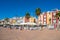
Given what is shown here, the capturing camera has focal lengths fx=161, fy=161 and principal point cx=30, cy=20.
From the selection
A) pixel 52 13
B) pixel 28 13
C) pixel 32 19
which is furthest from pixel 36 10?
pixel 32 19

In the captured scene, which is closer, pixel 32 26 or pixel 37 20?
pixel 32 26

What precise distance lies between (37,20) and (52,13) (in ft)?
48.9

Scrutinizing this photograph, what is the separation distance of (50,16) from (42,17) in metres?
6.23

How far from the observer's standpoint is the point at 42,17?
88.8 m

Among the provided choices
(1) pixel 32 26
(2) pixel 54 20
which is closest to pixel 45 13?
(2) pixel 54 20

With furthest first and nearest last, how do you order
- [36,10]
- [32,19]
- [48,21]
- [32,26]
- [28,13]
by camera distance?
[32,19] → [48,21] → [28,13] → [36,10] → [32,26]

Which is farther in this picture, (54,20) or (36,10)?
(54,20)

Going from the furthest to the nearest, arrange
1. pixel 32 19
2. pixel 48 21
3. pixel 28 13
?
pixel 32 19 → pixel 48 21 → pixel 28 13

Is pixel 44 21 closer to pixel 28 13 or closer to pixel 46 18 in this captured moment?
pixel 46 18

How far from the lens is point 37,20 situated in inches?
3767

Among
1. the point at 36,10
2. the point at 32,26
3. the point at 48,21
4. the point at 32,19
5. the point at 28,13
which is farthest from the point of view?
the point at 32,19

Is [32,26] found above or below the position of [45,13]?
below

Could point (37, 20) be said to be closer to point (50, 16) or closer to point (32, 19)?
point (32, 19)

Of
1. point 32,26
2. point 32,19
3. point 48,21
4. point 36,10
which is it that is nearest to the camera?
point 32,26
